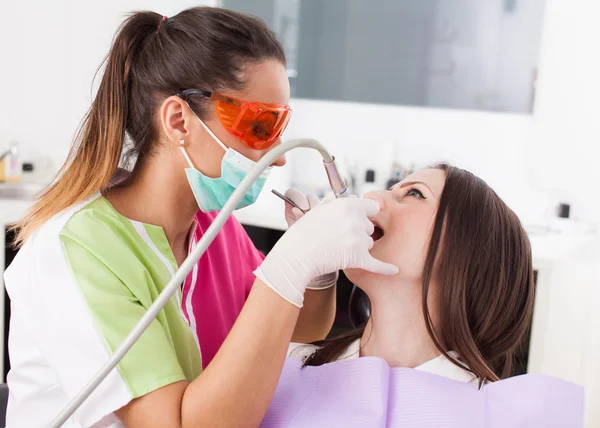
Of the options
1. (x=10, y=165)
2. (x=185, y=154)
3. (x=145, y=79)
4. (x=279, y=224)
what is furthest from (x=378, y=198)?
(x=10, y=165)

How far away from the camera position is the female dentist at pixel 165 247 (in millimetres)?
1037

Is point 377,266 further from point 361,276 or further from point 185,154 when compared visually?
point 185,154

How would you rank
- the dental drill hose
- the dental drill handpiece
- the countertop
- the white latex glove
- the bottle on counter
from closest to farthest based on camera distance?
1. the dental drill hose
2. the dental drill handpiece
3. the white latex glove
4. the countertop
5. the bottle on counter

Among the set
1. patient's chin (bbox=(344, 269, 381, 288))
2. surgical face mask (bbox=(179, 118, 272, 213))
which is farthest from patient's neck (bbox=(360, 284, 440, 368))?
surgical face mask (bbox=(179, 118, 272, 213))

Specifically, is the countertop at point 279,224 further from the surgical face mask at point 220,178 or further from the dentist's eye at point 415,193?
the surgical face mask at point 220,178

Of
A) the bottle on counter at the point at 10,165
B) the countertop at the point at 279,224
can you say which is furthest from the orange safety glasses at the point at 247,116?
the bottle on counter at the point at 10,165

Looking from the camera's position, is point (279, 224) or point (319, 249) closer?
point (319, 249)

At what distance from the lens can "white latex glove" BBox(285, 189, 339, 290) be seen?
143 centimetres

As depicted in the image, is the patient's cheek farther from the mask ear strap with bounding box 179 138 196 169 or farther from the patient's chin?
the mask ear strap with bounding box 179 138 196 169

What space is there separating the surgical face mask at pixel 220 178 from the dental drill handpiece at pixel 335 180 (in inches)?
5.1

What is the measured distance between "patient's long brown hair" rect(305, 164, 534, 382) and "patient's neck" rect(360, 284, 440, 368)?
0.03 meters

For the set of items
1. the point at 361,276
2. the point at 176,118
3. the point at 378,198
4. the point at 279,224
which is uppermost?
the point at 176,118

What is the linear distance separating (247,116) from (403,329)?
0.47 metres

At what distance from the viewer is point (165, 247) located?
129cm
